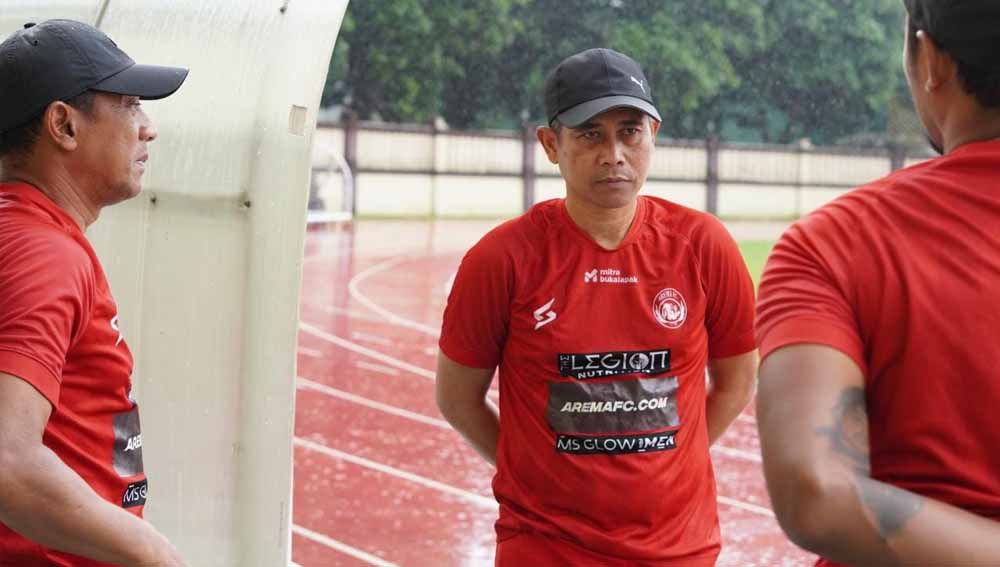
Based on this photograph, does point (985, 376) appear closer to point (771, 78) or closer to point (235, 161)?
point (235, 161)

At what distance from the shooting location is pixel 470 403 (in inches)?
132

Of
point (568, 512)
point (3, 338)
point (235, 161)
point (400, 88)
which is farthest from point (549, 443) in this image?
point (400, 88)

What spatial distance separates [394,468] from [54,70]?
618 centimetres

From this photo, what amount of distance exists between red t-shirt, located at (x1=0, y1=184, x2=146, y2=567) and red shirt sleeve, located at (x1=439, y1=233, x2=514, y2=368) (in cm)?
96

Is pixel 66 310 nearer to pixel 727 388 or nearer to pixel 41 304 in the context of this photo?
pixel 41 304

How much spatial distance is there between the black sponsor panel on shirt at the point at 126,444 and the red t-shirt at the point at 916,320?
3.85 feet

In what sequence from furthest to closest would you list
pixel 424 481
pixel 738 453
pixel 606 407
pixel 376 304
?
1. pixel 376 304
2. pixel 738 453
3. pixel 424 481
4. pixel 606 407

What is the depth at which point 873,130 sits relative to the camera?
50.2 metres

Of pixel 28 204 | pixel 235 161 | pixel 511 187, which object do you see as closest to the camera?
pixel 28 204

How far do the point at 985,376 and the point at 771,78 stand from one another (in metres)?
49.4

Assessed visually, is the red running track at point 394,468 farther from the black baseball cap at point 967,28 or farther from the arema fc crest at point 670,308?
the black baseball cap at point 967,28

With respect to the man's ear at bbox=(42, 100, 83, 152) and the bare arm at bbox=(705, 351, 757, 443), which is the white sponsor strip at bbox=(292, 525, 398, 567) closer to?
the bare arm at bbox=(705, 351, 757, 443)

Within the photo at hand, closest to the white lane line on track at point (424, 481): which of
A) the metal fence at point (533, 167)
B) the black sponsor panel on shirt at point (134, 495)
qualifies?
the black sponsor panel on shirt at point (134, 495)

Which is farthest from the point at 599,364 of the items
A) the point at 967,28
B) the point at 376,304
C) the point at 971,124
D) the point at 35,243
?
the point at 376,304
